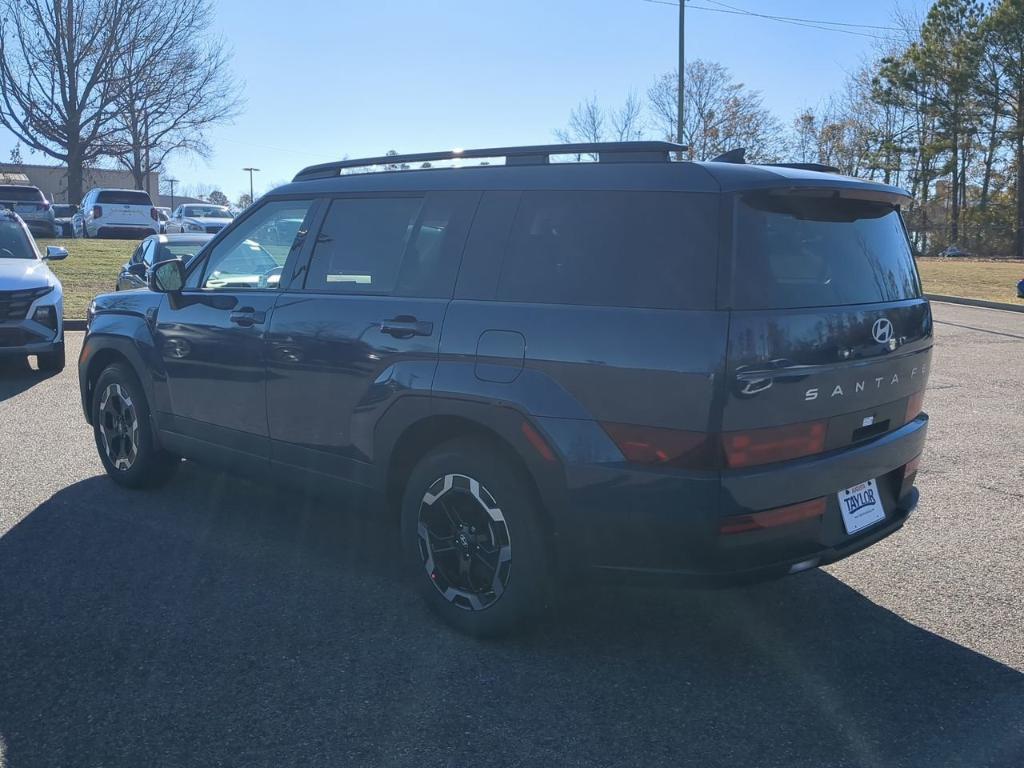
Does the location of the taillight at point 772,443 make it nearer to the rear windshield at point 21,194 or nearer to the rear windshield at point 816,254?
the rear windshield at point 816,254

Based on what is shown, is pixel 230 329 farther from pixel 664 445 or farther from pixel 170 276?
pixel 664 445

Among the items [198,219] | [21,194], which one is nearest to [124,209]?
[198,219]

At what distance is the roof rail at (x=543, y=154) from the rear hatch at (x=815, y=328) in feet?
1.44

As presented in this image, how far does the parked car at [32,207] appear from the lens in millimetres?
29953

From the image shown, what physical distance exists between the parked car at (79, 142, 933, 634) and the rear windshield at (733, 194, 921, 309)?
1cm

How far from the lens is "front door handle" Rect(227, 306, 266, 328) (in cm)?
459

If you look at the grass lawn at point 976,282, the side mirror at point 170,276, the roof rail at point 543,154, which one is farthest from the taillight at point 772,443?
the grass lawn at point 976,282

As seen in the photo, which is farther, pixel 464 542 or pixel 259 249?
pixel 259 249

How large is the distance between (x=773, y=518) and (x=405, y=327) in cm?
167

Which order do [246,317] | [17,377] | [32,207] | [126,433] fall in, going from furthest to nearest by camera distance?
[32,207], [17,377], [126,433], [246,317]

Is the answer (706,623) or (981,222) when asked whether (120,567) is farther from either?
(981,222)

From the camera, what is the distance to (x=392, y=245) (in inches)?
164

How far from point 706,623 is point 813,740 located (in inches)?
37.6

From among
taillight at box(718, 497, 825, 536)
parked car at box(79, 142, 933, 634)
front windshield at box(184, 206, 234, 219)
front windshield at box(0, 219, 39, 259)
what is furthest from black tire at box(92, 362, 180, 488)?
front windshield at box(184, 206, 234, 219)
